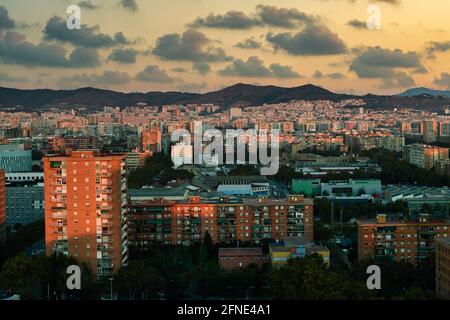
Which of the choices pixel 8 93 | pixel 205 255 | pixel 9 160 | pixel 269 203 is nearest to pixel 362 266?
pixel 205 255

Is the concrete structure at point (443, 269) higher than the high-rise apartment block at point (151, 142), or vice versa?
the high-rise apartment block at point (151, 142)

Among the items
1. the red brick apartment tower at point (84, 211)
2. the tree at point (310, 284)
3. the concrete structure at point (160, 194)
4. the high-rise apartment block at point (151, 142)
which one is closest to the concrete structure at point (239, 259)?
the red brick apartment tower at point (84, 211)

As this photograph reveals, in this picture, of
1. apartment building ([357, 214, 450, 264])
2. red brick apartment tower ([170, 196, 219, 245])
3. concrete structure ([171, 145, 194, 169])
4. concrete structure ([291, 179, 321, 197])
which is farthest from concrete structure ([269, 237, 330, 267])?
concrete structure ([171, 145, 194, 169])

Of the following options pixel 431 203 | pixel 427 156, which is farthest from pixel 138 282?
pixel 427 156

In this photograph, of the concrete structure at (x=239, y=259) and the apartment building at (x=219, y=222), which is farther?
the apartment building at (x=219, y=222)

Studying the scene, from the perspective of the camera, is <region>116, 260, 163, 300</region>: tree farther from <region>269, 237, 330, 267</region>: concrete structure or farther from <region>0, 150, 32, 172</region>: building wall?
<region>0, 150, 32, 172</region>: building wall

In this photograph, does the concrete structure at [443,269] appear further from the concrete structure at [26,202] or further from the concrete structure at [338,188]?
the concrete structure at [338,188]
